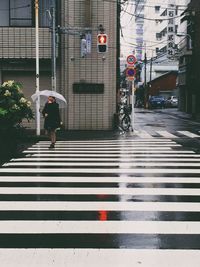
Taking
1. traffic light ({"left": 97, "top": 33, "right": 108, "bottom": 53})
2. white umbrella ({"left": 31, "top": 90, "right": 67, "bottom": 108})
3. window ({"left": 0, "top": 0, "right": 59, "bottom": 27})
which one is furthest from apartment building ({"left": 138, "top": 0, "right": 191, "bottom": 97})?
white umbrella ({"left": 31, "top": 90, "right": 67, "bottom": 108})

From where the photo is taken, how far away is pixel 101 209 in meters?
7.18

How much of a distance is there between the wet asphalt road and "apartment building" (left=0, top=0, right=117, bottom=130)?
8.86 meters

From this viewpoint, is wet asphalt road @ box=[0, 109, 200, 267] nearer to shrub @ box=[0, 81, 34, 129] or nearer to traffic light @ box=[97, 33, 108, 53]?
shrub @ box=[0, 81, 34, 129]

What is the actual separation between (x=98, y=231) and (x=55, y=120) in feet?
32.3

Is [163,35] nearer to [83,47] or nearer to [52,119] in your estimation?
[83,47]

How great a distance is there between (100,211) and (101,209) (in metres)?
0.13

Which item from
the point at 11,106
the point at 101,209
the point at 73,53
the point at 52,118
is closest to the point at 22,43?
the point at 73,53

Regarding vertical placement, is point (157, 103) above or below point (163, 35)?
below

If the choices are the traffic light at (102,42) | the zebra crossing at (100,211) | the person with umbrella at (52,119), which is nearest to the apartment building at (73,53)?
the traffic light at (102,42)

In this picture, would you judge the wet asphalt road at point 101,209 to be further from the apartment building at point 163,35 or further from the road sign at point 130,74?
the apartment building at point 163,35

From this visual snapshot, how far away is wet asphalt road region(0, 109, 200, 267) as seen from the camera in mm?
5160

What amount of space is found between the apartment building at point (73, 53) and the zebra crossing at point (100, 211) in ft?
30.5

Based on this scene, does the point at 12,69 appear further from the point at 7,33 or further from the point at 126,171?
the point at 126,171

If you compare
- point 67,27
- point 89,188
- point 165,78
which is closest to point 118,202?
point 89,188
